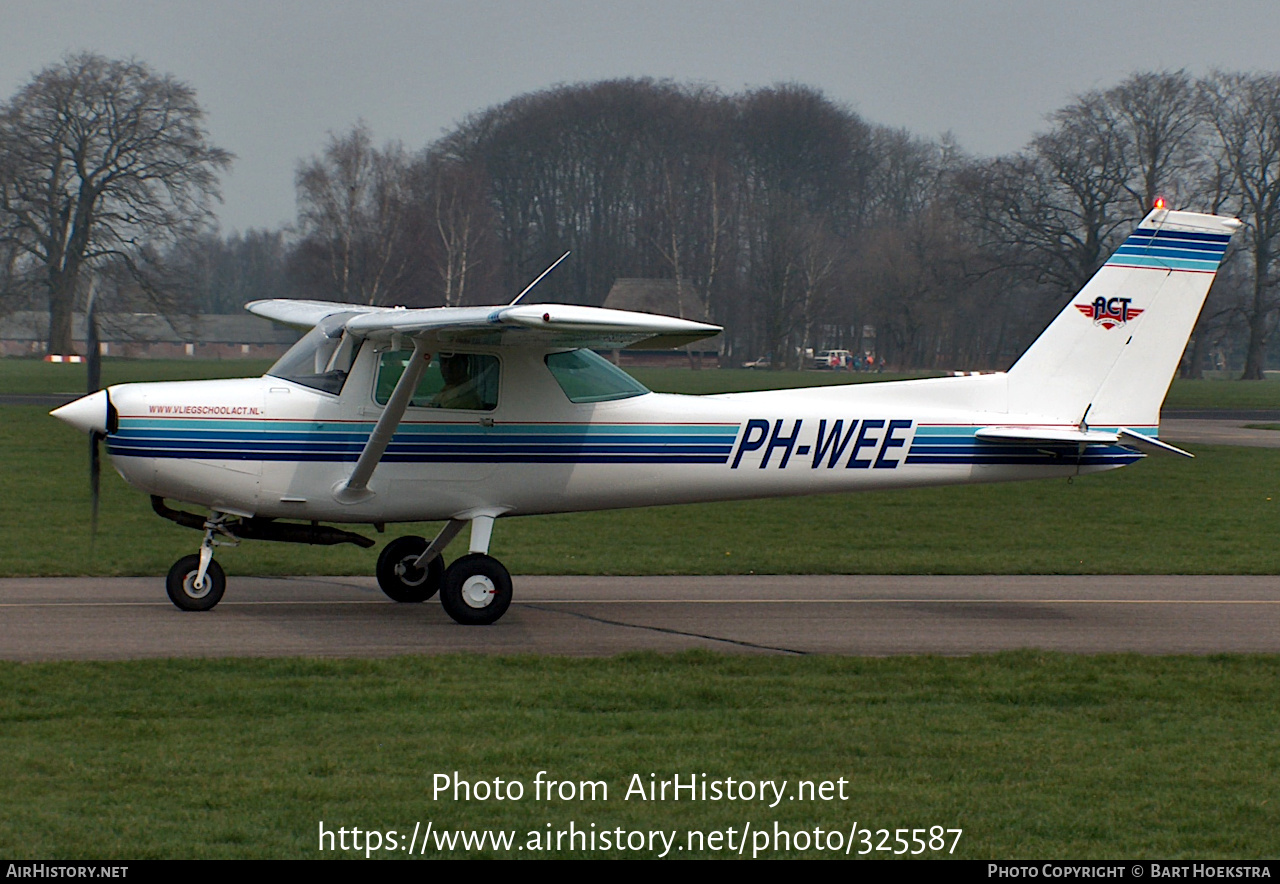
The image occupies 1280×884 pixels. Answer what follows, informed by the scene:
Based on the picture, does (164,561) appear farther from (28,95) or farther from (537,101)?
(537,101)

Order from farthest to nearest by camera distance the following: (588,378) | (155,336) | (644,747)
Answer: (155,336) → (588,378) → (644,747)

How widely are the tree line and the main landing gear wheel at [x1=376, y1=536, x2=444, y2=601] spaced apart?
50.9 metres

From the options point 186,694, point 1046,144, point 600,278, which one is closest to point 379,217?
point 600,278

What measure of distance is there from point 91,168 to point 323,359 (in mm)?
57501

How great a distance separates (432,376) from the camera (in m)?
10.9

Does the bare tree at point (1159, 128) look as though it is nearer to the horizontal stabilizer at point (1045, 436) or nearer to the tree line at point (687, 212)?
the tree line at point (687, 212)

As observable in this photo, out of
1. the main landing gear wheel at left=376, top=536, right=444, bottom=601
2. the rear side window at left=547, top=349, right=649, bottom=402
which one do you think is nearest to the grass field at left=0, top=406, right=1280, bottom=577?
the main landing gear wheel at left=376, top=536, right=444, bottom=601

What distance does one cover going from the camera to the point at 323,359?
35.9ft

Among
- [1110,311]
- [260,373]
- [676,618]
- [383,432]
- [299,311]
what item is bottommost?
[676,618]

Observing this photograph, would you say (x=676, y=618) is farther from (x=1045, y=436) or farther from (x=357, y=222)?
(x=357, y=222)

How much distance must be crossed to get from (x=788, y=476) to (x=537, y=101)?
85.7m

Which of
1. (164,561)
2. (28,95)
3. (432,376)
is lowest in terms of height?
(164,561)

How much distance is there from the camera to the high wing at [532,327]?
883cm

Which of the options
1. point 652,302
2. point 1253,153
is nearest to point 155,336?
point 652,302
